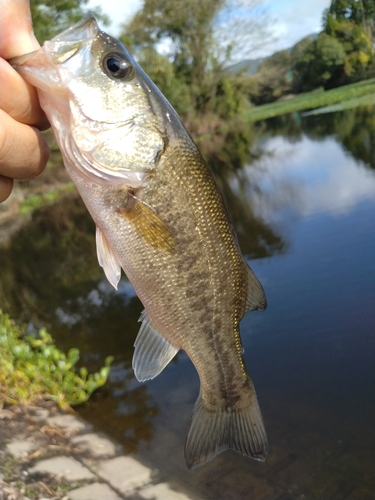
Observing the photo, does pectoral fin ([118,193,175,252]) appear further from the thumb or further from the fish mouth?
the thumb

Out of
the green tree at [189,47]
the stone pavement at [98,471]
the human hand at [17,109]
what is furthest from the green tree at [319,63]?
the human hand at [17,109]

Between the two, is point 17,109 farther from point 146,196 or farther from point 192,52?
point 192,52

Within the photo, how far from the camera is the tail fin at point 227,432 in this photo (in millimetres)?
2203

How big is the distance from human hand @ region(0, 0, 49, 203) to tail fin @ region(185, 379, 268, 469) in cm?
138

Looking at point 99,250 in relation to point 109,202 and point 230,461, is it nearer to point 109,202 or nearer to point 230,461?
point 109,202

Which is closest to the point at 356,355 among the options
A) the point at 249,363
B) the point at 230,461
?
the point at 249,363

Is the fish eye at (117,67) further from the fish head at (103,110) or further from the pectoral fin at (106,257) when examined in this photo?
the pectoral fin at (106,257)

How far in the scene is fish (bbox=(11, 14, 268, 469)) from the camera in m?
1.90

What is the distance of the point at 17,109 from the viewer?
5.71ft

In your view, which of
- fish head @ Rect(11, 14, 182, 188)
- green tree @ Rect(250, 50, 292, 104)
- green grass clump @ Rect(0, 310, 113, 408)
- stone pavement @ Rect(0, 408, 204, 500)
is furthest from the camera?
green tree @ Rect(250, 50, 292, 104)

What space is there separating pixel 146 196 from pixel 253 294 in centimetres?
71

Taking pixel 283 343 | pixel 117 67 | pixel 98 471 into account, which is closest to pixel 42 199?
pixel 283 343

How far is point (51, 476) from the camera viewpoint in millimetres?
3723

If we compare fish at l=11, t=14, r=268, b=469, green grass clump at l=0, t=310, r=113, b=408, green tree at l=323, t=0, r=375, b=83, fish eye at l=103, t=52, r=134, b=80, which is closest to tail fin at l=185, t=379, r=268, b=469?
fish at l=11, t=14, r=268, b=469
